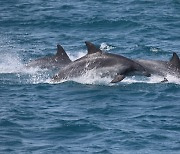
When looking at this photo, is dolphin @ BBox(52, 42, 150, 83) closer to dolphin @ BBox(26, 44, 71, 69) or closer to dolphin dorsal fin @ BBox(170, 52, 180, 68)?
dolphin dorsal fin @ BBox(170, 52, 180, 68)

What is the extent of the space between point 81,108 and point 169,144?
4832mm

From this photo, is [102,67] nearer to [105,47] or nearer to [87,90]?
[87,90]

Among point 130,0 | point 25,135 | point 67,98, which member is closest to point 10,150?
point 25,135

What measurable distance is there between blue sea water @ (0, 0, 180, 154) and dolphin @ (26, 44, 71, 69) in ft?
1.70

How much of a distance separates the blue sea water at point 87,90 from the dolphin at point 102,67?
0.37m

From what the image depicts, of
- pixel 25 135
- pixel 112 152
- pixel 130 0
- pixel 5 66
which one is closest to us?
pixel 112 152

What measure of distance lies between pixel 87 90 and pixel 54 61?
617cm


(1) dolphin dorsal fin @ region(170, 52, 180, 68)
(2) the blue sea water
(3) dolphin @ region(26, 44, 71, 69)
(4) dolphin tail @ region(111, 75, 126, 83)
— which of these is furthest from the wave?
(1) dolphin dorsal fin @ region(170, 52, 180, 68)

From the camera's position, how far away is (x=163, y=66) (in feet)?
102

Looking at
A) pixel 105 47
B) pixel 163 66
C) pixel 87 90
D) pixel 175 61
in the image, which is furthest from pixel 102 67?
pixel 105 47

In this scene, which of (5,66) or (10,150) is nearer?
(10,150)

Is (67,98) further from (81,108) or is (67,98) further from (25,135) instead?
(25,135)

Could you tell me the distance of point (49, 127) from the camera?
2231cm

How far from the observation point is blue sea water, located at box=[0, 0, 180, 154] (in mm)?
21172
